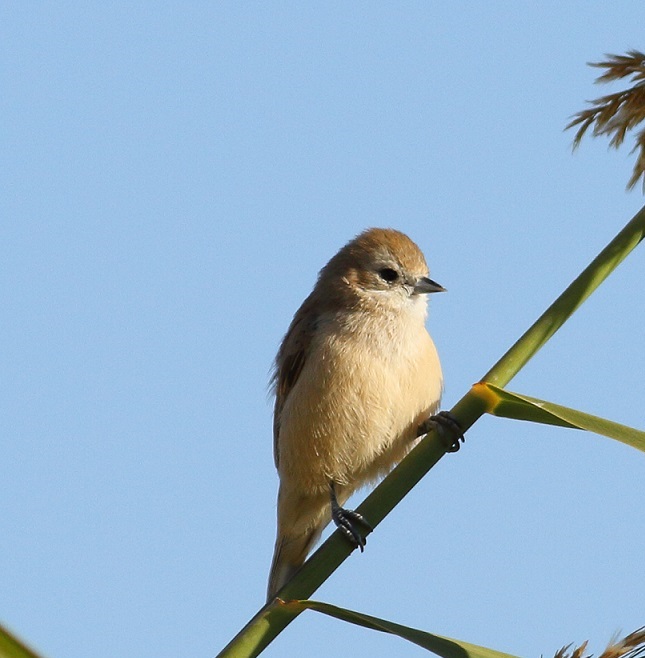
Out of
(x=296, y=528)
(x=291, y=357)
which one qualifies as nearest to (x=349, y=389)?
(x=291, y=357)

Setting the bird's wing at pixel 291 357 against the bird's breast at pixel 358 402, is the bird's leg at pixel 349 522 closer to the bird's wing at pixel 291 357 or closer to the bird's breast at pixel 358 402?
the bird's breast at pixel 358 402

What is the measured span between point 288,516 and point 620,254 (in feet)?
9.60

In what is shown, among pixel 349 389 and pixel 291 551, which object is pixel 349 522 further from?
pixel 291 551

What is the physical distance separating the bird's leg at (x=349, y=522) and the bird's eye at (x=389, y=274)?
1.13 m

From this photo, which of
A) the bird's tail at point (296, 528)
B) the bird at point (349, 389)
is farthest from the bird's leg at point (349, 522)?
the bird's tail at point (296, 528)

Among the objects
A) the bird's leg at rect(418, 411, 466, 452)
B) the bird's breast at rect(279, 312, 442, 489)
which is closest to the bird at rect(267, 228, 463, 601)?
the bird's breast at rect(279, 312, 442, 489)

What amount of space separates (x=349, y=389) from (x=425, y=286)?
881 millimetres

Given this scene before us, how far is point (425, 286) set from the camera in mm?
5090

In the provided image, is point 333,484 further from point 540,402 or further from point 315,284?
point 540,402

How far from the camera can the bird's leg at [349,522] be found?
8.38 ft

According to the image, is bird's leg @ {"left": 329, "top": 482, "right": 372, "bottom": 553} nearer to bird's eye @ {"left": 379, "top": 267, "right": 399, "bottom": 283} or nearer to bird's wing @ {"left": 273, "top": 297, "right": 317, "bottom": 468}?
bird's wing @ {"left": 273, "top": 297, "right": 317, "bottom": 468}

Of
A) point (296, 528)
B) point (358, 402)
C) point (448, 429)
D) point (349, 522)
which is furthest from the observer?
point (296, 528)

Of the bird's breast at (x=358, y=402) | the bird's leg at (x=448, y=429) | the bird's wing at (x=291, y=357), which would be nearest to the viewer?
the bird's leg at (x=448, y=429)

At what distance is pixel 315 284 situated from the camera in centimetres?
560
